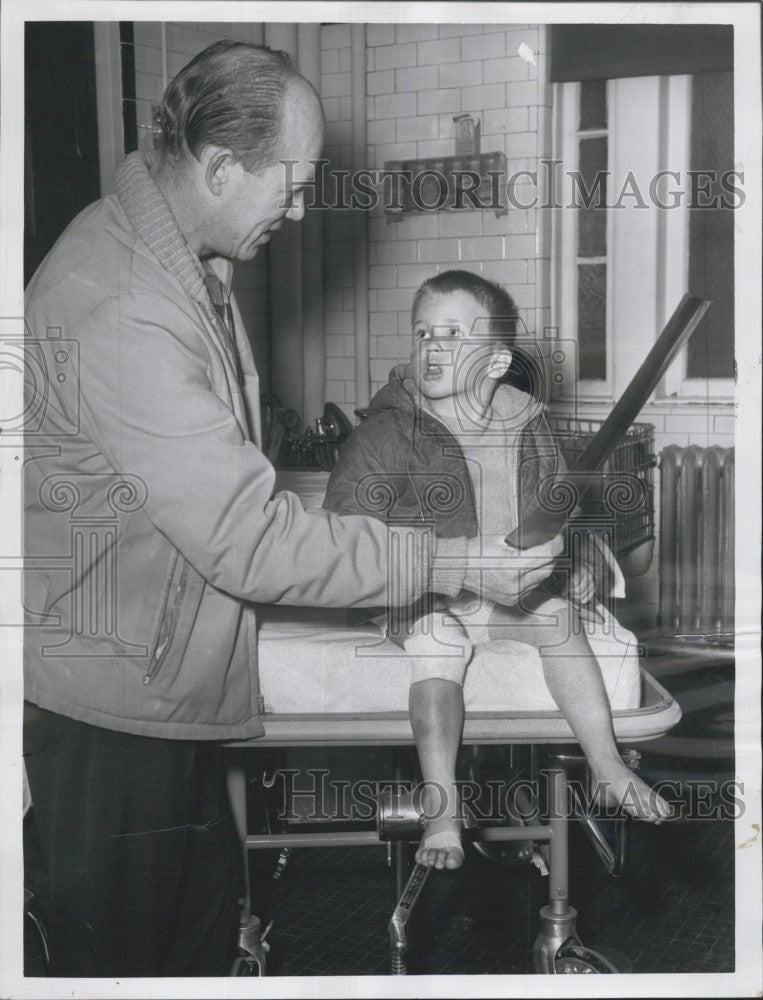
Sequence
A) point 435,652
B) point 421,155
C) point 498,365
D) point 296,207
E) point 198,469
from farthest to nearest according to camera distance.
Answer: point 421,155 → point 498,365 → point 435,652 → point 296,207 → point 198,469

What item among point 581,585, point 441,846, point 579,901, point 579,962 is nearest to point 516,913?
point 579,901

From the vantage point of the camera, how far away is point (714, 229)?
1461mm

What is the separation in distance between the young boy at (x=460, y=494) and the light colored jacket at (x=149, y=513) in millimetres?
157

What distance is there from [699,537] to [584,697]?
0.34m

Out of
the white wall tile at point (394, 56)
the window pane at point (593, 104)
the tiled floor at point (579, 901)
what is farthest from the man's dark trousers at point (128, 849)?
the window pane at point (593, 104)

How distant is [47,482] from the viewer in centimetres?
132

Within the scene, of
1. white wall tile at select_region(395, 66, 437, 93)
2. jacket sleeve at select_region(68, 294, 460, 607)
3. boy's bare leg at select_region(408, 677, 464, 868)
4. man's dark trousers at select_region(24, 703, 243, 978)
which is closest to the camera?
jacket sleeve at select_region(68, 294, 460, 607)

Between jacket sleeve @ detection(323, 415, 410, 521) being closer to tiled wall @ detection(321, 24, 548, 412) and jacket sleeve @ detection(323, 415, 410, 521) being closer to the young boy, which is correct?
the young boy

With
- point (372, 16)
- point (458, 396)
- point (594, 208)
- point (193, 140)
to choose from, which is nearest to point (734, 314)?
point (594, 208)

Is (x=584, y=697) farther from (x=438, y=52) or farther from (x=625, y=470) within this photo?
(x=438, y=52)

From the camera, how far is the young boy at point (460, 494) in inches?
56.3

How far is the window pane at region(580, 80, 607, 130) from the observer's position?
1549mm

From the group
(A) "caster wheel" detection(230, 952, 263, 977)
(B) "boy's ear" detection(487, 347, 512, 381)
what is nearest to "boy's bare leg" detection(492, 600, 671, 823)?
(B) "boy's ear" detection(487, 347, 512, 381)

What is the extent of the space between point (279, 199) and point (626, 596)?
2.74 ft
